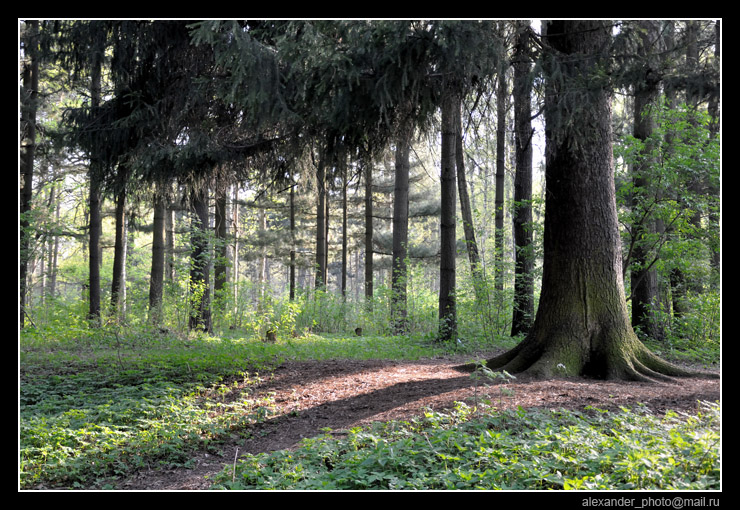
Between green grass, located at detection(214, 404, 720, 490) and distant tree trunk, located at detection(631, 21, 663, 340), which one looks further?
distant tree trunk, located at detection(631, 21, 663, 340)

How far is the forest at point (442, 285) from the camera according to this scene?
3273 millimetres

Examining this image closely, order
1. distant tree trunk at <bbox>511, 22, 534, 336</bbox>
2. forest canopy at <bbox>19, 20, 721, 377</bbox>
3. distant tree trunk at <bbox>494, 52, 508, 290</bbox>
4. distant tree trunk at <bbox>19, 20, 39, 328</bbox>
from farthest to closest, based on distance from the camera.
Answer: distant tree trunk at <bbox>19, 20, 39, 328</bbox>, distant tree trunk at <bbox>511, 22, 534, 336</bbox>, distant tree trunk at <bbox>494, 52, 508, 290</bbox>, forest canopy at <bbox>19, 20, 721, 377</bbox>

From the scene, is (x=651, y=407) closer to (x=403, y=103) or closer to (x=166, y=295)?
(x=403, y=103)

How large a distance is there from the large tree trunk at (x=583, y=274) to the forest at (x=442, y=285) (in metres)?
0.02

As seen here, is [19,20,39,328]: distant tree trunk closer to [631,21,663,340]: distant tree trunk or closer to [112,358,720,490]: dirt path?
[112,358,720,490]: dirt path

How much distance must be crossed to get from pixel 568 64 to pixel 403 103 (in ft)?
5.26

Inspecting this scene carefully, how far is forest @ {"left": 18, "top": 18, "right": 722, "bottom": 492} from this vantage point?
3273mm

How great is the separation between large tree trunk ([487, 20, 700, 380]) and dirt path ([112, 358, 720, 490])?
1.22 feet

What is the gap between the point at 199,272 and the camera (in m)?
12.3

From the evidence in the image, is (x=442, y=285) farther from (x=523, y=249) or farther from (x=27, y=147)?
(x=27, y=147)

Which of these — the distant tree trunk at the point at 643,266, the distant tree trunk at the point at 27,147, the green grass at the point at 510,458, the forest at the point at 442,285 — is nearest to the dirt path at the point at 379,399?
Result: the forest at the point at 442,285

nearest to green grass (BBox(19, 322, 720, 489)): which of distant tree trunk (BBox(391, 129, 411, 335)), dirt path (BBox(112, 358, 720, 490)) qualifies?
dirt path (BBox(112, 358, 720, 490))

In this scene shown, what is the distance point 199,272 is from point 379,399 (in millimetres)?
8465
